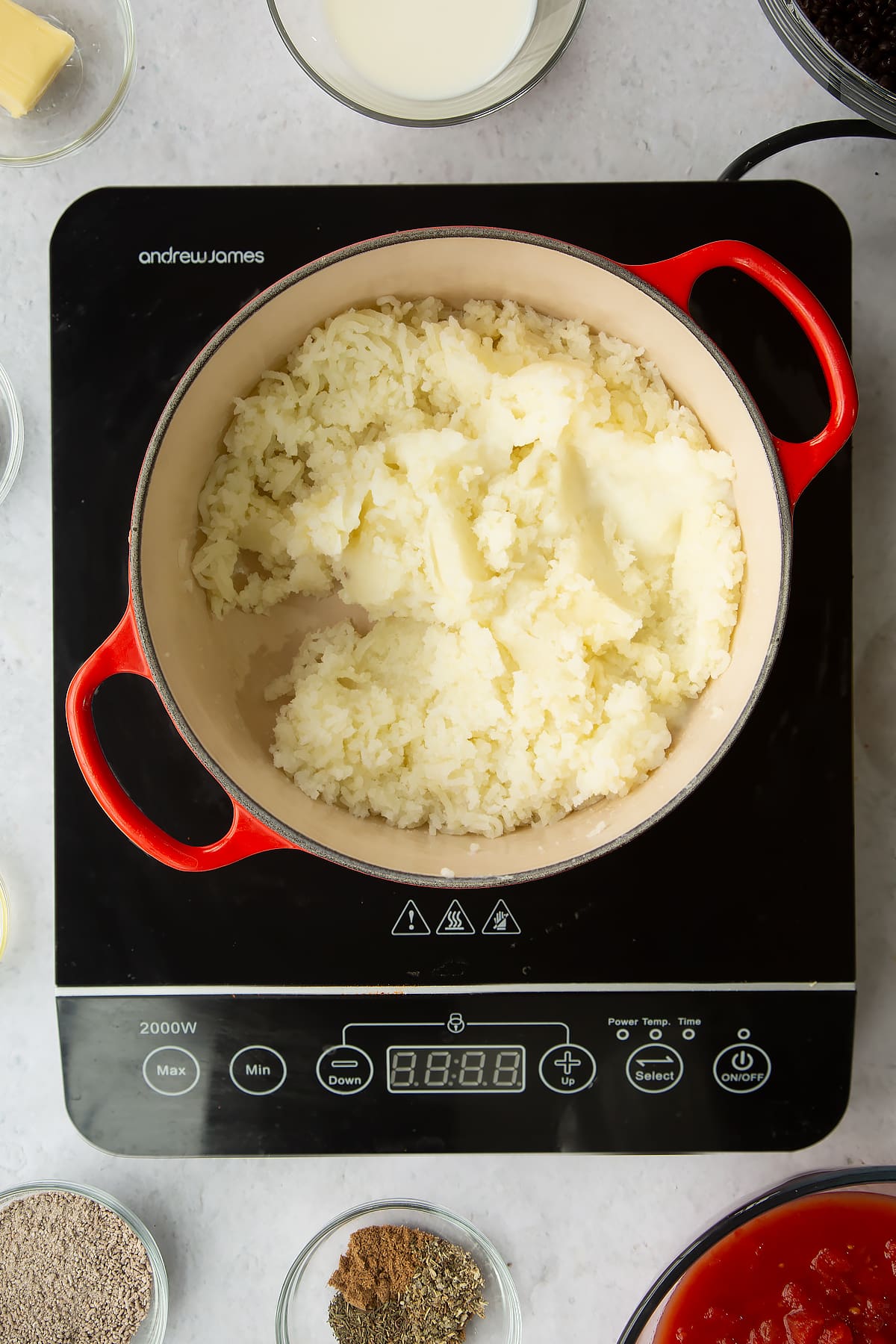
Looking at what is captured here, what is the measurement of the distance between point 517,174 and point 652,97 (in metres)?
0.19

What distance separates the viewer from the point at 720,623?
3.38 feet

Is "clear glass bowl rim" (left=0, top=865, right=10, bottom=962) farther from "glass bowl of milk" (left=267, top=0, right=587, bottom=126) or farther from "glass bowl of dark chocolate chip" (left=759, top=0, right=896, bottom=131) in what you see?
"glass bowl of dark chocolate chip" (left=759, top=0, right=896, bottom=131)

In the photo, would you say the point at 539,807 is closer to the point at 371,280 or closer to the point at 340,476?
the point at 340,476

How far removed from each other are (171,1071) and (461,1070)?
1.11 ft

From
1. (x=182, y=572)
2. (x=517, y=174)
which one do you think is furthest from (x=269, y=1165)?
(x=517, y=174)

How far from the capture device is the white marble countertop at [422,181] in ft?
3.84

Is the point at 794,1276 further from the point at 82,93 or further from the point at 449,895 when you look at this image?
the point at 82,93

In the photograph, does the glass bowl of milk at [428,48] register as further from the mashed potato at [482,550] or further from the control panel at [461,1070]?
the control panel at [461,1070]

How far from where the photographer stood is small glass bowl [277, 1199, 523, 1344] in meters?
1.16

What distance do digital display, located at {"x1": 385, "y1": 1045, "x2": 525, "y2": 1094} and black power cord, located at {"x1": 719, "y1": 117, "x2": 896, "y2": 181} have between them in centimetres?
106

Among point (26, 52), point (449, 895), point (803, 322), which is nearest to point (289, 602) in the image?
point (449, 895)

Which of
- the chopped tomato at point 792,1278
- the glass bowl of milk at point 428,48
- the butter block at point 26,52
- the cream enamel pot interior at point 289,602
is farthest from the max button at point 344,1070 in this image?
the butter block at point 26,52

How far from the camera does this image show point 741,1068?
3.69ft

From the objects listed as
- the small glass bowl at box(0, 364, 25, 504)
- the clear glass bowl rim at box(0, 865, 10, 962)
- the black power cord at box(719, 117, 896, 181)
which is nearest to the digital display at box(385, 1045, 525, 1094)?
the clear glass bowl rim at box(0, 865, 10, 962)
